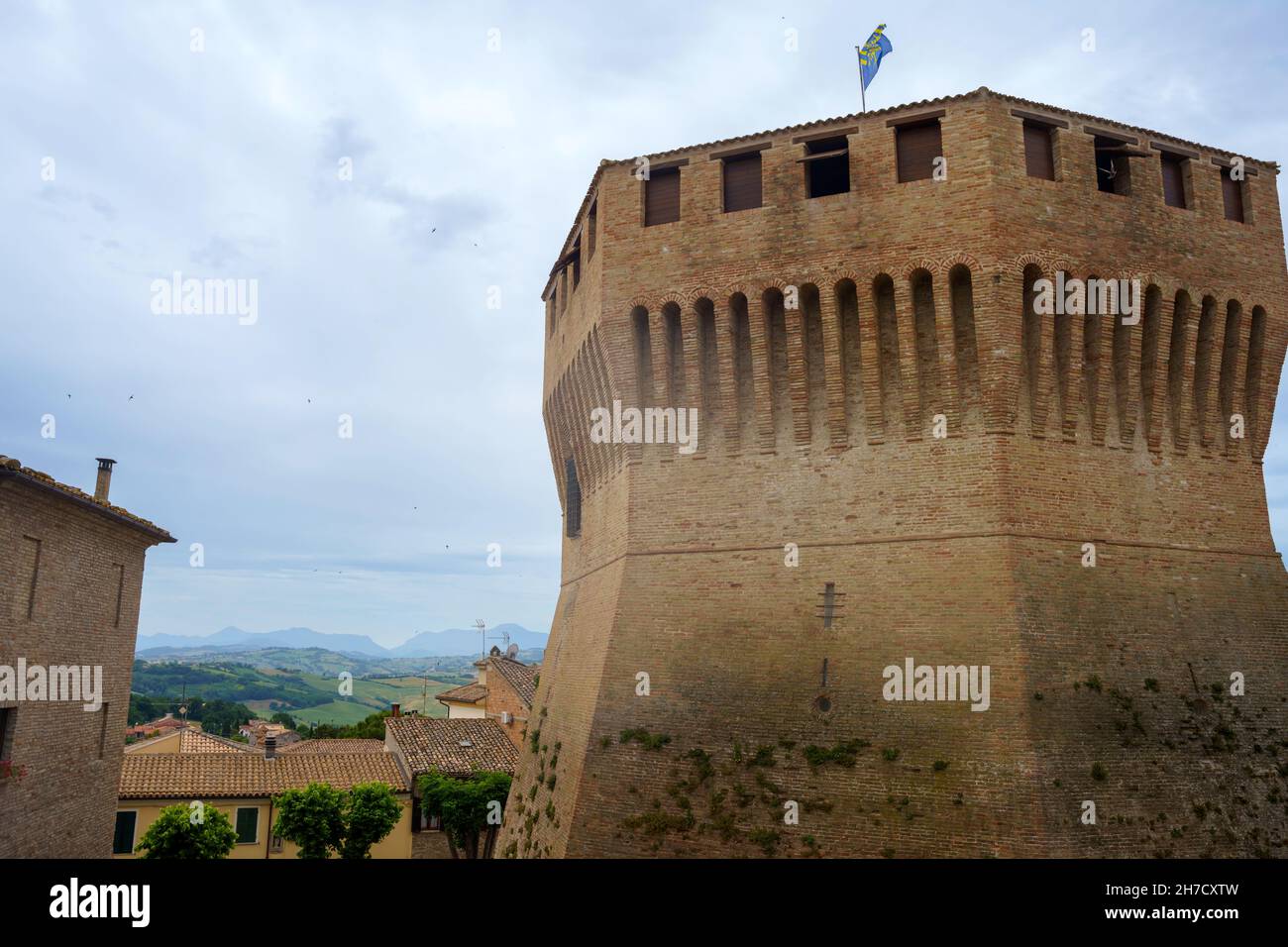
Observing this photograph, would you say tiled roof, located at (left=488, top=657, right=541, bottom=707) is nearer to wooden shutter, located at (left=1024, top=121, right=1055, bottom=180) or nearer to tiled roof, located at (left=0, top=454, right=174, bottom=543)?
tiled roof, located at (left=0, top=454, right=174, bottom=543)

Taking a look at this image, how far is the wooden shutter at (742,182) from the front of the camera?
15969mm

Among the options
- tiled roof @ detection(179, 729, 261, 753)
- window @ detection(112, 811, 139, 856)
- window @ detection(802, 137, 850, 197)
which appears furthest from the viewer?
tiled roof @ detection(179, 729, 261, 753)

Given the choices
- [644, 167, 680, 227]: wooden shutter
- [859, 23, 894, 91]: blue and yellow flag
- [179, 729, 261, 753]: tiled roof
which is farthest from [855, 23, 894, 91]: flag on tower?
[179, 729, 261, 753]: tiled roof

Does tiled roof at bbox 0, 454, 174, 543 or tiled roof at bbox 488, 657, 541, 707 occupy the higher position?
tiled roof at bbox 0, 454, 174, 543

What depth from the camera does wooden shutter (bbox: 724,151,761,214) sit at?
52.4 feet

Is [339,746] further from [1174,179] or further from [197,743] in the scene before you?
[1174,179]

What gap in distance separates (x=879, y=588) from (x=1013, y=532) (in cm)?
219

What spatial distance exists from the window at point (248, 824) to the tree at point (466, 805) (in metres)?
5.81

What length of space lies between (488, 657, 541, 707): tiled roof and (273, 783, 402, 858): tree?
1269cm

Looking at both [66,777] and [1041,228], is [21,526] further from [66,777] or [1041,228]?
[1041,228]

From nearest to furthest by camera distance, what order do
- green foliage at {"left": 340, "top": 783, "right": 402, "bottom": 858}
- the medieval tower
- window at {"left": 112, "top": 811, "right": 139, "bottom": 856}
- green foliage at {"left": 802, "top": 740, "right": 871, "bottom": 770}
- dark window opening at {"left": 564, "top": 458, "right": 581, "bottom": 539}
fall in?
the medieval tower, green foliage at {"left": 802, "top": 740, "right": 871, "bottom": 770}, dark window opening at {"left": 564, "top": 458, "right": 581, "bottom": 539}, green foliage at {"left": 340, "top": 783, "right": 402, "bottom": 858}, window at {"left": 112, "top": 811, "right": 139, "bottom": 856}

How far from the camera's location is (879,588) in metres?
14.2

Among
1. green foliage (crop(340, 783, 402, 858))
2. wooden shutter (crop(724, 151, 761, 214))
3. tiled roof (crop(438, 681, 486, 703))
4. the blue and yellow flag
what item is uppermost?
the blue and yellow flag
